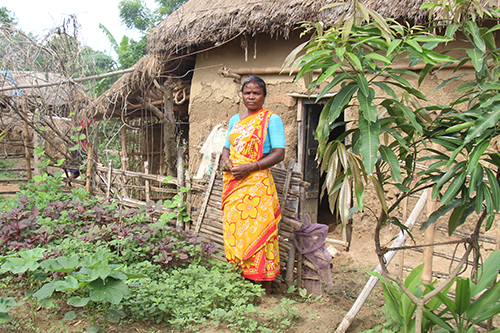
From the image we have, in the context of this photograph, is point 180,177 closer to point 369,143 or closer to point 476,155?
point 369,143

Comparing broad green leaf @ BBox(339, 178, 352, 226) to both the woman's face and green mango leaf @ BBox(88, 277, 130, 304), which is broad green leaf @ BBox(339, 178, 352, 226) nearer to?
green mango leaf @ BBox(88, 277, 130, 304)

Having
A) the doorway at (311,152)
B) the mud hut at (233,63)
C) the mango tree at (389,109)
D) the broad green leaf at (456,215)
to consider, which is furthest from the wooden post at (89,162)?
the broad green leaf at (456,215)

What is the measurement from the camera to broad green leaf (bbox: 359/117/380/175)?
1372 millimetres

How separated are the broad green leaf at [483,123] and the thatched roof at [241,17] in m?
2.49

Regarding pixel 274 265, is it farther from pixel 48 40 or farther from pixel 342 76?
pixel 48 40

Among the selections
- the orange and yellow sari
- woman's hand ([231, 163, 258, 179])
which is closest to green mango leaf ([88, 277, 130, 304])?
the orange and yellow sari

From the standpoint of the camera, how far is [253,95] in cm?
284

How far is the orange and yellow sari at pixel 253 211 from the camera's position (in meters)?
2.81

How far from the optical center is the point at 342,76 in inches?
59.2

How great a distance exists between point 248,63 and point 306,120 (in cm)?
111

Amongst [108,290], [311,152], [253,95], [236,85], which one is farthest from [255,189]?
[236,85]

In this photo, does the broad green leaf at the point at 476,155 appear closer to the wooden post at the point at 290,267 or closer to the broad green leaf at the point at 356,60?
the broad green leaf at the point at 356,60

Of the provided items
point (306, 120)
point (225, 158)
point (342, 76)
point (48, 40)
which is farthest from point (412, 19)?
point (48, 40)

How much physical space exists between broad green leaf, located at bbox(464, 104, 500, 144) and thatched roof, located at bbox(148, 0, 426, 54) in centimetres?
249
